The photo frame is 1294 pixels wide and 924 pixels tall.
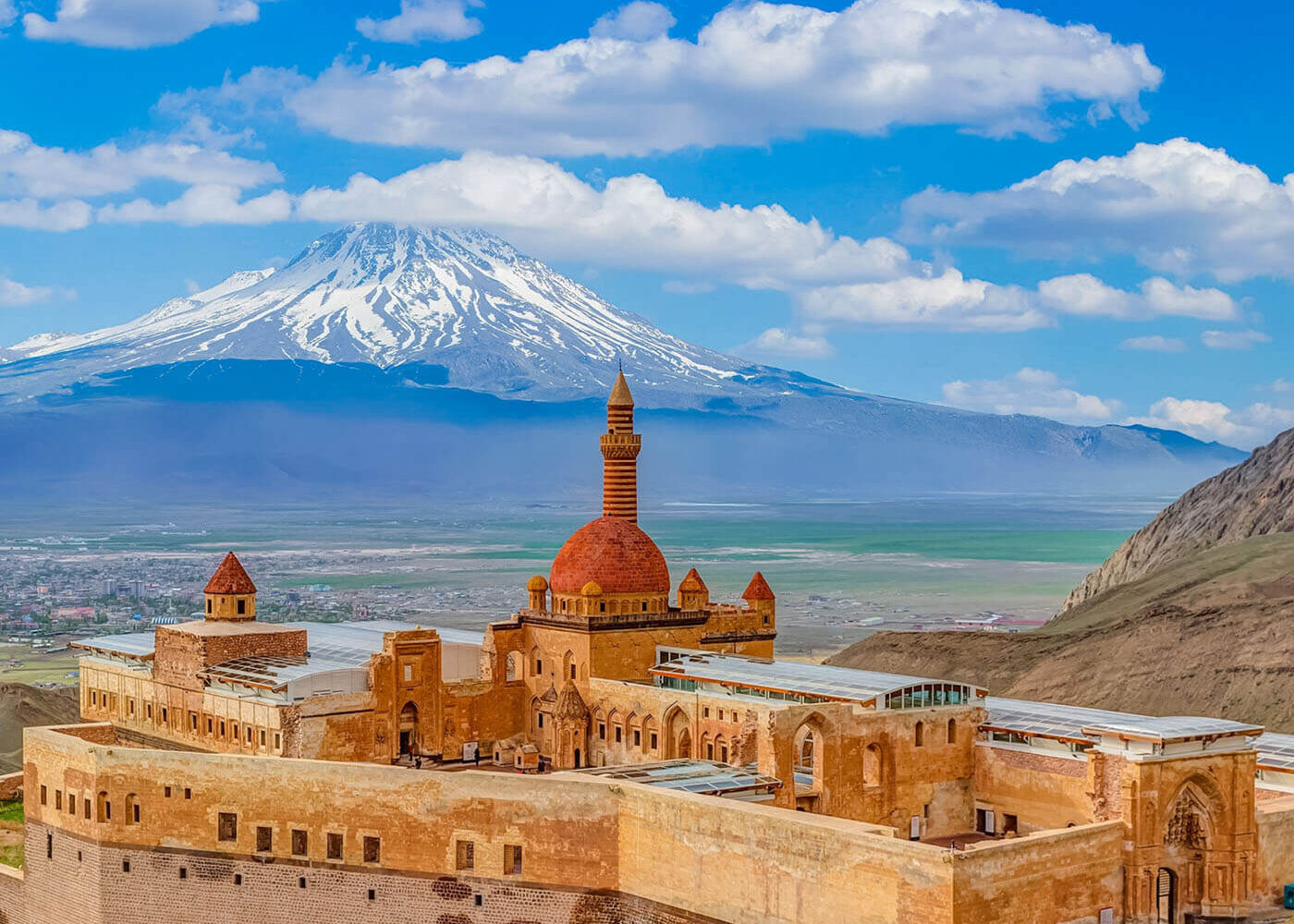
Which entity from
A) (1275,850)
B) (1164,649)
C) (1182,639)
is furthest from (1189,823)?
(1182,639)

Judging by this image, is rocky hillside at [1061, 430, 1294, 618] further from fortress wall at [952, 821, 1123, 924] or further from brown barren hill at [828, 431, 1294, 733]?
fortress wall at [952, 821, 1123, 924]

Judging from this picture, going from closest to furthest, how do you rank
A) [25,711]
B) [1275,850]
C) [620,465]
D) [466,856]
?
[1275,850], [466,856], [620,465], [25,711]

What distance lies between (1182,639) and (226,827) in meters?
45.4

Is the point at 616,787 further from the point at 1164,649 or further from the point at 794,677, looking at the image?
the point at 1164,649

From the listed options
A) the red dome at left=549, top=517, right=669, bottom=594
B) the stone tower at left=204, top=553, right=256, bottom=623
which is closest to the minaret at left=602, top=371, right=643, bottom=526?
the red dome at left=549, top=517, right=669, bottom=594

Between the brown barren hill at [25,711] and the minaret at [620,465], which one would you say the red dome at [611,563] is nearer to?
the minaret at [620,465]

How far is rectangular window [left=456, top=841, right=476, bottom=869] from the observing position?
140 feet

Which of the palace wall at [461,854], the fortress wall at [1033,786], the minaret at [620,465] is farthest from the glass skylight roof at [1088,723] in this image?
the minaret at [620,465]

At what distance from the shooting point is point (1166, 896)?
41.4 m

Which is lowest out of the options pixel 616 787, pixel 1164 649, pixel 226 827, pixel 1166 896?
pixel 1166 896

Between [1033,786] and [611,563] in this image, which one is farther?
[611,563]

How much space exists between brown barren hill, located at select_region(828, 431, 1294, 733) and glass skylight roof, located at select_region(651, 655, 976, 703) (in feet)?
68.5

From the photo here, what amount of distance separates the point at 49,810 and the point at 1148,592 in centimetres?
5838

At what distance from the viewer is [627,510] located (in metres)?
60.4
